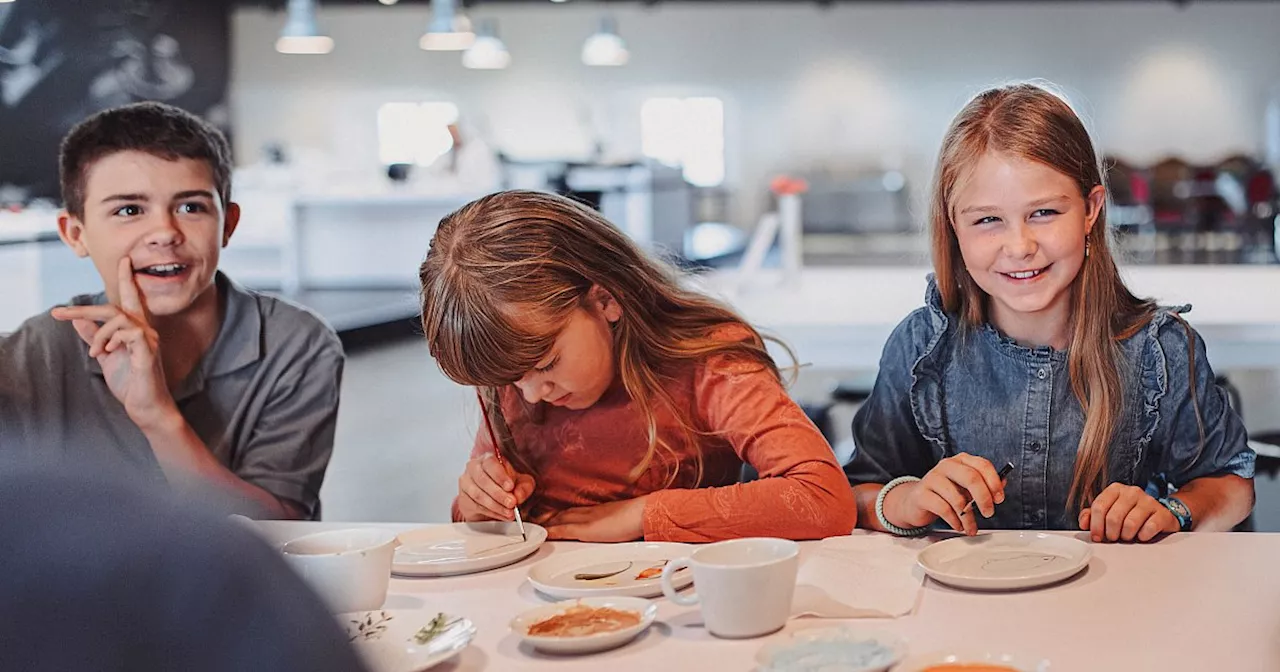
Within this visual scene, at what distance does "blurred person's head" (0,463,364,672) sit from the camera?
0.35 meters

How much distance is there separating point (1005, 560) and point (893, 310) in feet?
6.96

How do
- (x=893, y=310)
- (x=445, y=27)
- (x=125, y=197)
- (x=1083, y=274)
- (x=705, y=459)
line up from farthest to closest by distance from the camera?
1. (x=445, y=27)
2. (x=893, y=310)
3. (x=125, y=197)
4. (x=705, y=459)
5. (x=1083, y=274)

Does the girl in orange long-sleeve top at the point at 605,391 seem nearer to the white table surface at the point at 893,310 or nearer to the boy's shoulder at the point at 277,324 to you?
the boy's shoulder at the point at 277,324

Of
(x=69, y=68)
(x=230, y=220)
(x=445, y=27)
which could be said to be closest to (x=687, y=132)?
(x=445, y=27)

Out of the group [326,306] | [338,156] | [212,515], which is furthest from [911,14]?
[212,515]

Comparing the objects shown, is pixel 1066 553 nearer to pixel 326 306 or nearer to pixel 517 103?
pixel 326 306

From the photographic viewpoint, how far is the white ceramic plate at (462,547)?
4.47ft

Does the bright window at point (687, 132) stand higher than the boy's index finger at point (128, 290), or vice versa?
the bright window at point (687, 132)

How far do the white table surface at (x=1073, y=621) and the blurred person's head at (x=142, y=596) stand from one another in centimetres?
71

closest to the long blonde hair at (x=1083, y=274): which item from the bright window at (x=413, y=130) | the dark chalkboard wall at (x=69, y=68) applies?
the dark chalkboard wall at (x=69, y=68)

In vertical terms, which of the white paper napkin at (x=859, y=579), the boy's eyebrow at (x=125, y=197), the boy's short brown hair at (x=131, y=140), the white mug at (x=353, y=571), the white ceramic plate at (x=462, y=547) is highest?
the boy's short brown hair at (x=131, y=140)

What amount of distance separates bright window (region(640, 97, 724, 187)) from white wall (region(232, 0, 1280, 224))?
169 millimetres

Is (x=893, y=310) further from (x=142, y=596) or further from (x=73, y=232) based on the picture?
(x=142, y=596)

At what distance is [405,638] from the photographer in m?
1.09
